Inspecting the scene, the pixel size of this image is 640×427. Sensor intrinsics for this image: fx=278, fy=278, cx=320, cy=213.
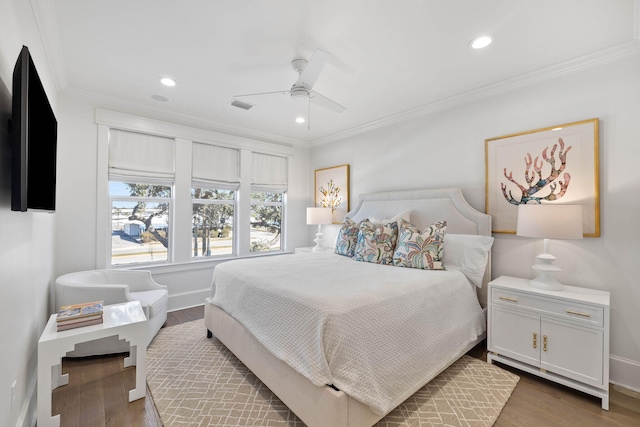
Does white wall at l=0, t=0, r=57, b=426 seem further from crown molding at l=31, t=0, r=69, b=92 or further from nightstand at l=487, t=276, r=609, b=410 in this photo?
nightstand at l=487, t=276, r=609, b=410

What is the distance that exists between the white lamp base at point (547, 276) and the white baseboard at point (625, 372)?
0.69m

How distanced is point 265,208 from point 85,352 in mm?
2920

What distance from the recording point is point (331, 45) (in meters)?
2.21

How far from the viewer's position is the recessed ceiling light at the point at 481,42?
2105 mm

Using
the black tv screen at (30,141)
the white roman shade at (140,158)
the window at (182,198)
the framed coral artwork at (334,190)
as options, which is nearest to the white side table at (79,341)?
the black tv screen at (30,141)

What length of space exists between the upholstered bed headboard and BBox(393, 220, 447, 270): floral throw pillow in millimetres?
267

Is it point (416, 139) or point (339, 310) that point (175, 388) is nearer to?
point (339, 310)

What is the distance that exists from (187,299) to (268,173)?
7.48 ft

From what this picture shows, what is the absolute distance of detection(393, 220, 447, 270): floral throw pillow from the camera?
2.69m

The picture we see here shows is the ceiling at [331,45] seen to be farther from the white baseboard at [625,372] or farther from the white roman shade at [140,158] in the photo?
the white baseboard at [625,372]

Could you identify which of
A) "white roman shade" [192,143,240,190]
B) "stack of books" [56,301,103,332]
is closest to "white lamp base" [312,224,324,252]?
"white roman shade" [192,143,240,190]

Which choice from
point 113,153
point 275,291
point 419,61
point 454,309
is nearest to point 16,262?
point 275,291

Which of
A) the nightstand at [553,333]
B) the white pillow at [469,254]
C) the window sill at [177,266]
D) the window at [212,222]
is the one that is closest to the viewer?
the nightstand at [553,333]

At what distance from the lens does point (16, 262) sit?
4.97ft
